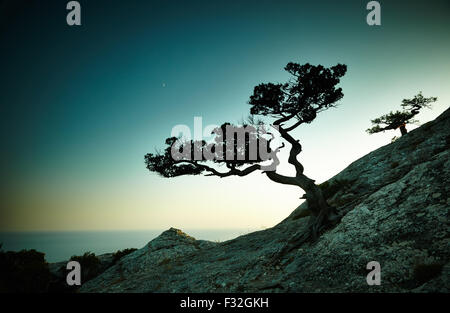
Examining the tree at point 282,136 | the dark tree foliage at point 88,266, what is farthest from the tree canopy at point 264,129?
the dark tree foliage at point 88,266

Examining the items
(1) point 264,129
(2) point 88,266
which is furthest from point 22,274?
(1) point 264,129

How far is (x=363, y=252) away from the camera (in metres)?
9.43

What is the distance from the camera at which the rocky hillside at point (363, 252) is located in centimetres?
776

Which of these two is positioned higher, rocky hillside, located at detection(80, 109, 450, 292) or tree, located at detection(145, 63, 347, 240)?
tree, located at detection(145, 63, 347, 240)

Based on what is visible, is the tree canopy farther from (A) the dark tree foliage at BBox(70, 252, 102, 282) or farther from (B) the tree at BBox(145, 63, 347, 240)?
(A) the dark tree foliage at BBox(70, 252, 102, 282)

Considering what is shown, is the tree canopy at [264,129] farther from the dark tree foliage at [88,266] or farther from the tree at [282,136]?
the dark tree foliage at [88,266]

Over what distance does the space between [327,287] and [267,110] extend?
11.2m

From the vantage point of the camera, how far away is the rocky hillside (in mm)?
7756

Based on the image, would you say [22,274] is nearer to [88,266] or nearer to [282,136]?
[88,266]

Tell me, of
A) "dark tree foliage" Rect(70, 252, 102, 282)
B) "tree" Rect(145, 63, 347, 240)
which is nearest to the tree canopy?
"tree" Rect(145, 63, 347, 240)

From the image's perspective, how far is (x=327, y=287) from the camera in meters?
8.34

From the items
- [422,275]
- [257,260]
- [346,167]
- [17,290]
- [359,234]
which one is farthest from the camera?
[346,167]
